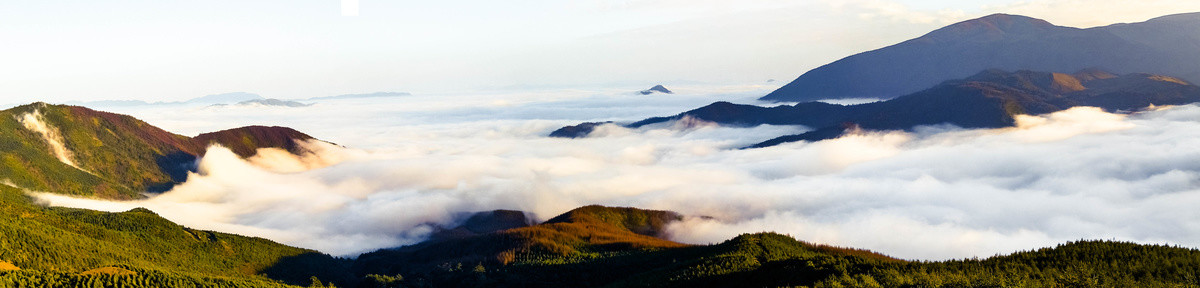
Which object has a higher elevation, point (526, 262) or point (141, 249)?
point (141, 249)

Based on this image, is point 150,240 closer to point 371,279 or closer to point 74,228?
point 74,228

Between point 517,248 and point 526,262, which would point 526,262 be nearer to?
point 526,262

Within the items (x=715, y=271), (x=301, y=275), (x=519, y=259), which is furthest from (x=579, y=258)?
(x=301, y=275)

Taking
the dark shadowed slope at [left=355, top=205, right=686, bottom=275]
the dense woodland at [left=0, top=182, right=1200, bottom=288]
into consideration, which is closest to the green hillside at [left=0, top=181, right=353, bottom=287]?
the dense woodland at [left=0, top=182, right=1200, bottom=288]

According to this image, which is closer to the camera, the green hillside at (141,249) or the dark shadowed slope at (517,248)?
the green hillside at (141,249)

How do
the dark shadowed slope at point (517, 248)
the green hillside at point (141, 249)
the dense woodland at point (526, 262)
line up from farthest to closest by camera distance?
the dark shadowed slope at point (517, 248) → the green hillside at point (141, 249) → the dense woodland at point (526, 262)

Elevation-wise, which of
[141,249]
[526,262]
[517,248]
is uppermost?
[141,249]

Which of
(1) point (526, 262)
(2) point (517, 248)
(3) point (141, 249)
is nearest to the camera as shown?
(1) point (526, 262)

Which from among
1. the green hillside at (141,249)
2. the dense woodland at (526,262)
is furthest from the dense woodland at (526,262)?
the green hillside at (141,249)

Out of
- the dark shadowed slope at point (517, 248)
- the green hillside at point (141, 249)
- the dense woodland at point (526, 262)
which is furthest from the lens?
the dark shadowed slope at point (517, 248)

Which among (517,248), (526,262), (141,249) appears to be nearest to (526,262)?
(526,262)

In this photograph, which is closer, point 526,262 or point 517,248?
point 526,262

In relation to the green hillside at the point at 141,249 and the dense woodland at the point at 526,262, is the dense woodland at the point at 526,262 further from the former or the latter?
the green hillside at the point at 141,249

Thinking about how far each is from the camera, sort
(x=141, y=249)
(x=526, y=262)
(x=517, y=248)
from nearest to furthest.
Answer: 1. (x=526, y=262)
2. (x=141, y=249)
3. (x=517, y=248)
